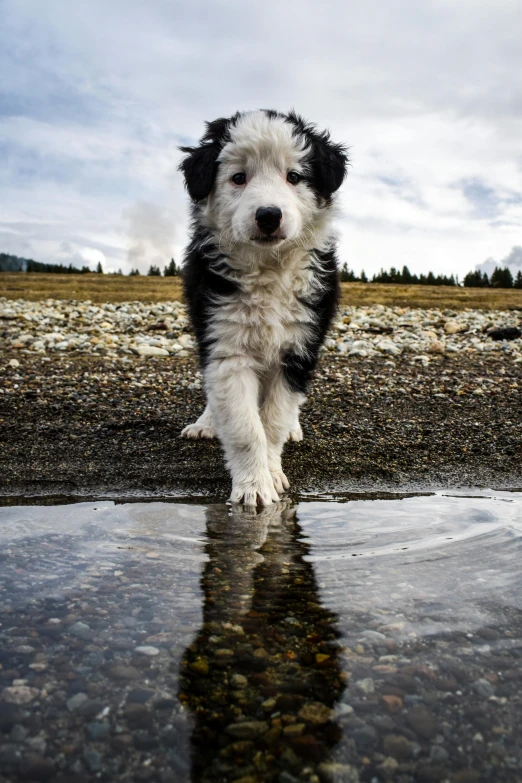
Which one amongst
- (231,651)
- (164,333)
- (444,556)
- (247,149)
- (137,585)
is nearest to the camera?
(231,651)

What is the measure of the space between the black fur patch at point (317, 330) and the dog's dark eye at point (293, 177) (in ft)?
1.45

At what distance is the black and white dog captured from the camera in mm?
3670

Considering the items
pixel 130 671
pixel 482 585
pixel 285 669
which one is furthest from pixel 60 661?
pixel 482 585

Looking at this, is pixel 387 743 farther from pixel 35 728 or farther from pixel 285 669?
pixel 35 728

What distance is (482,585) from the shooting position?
219cm

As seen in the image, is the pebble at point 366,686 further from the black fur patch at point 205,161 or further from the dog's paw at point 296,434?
the dog's paw at point 296,434

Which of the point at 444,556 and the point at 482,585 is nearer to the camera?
the point at 482,585

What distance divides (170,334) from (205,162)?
6.77 m

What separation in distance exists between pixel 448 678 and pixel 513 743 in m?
0.26

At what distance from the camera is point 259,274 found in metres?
3.85

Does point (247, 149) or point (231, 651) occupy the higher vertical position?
point (247, 149)

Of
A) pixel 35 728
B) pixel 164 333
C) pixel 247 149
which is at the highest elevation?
pixel 247 149

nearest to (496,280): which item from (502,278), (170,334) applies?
(502,278)

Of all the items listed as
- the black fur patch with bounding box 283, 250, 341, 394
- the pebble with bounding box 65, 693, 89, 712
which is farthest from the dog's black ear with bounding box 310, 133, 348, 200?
the pebble with bounding box 65, 693, 89, 712
